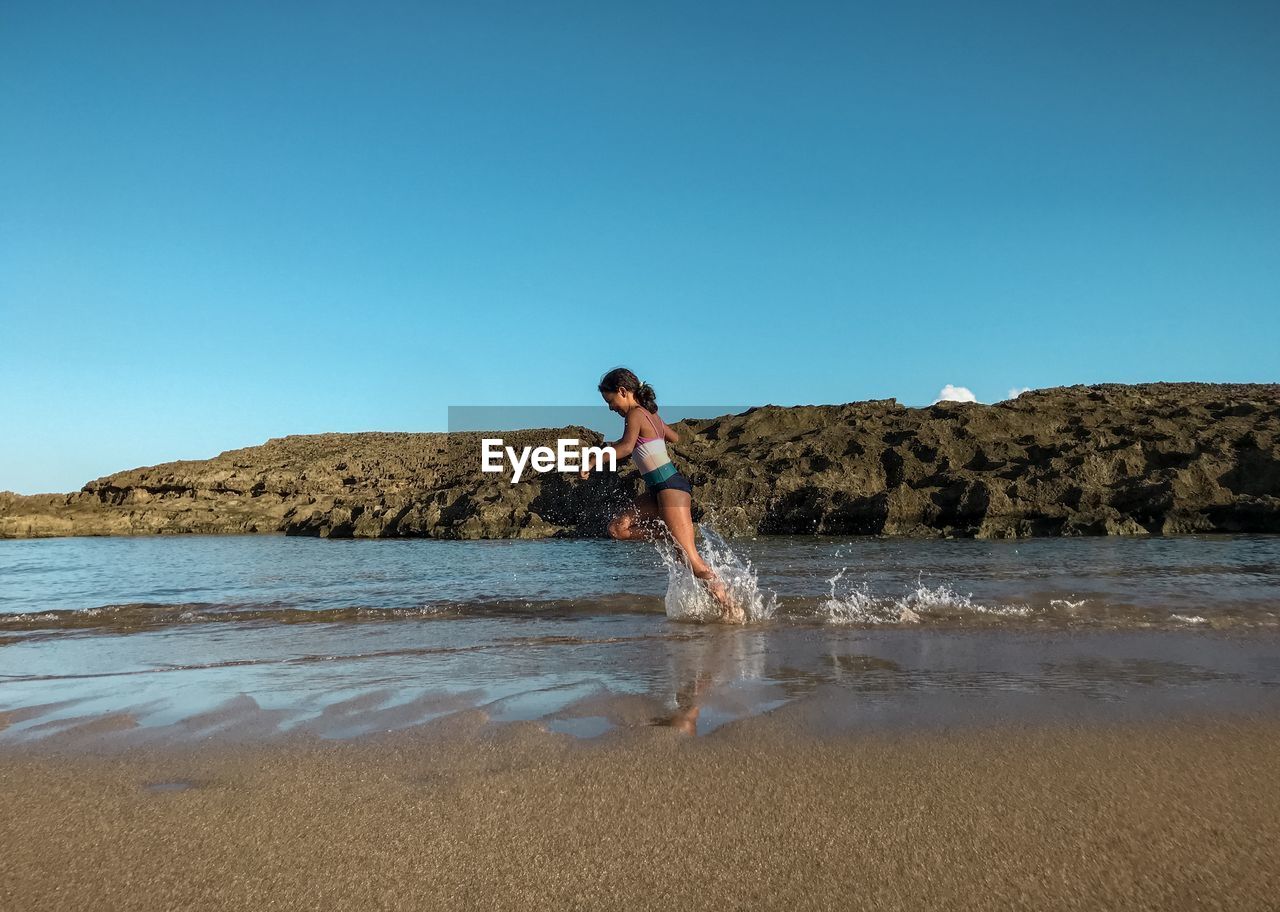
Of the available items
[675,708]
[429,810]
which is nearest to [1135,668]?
[675,708]

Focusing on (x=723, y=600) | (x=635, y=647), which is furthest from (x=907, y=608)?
(x=635, y=647)

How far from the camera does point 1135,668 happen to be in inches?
152

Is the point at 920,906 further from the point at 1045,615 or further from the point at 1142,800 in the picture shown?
the point at 1045,615

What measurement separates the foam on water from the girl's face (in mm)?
2227

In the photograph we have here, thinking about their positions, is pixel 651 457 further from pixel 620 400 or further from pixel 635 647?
pixel 635 647

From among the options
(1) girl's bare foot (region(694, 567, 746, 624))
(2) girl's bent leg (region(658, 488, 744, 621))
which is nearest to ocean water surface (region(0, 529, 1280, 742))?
(1) girl's bare foot (region(694, 567, 746, 624))

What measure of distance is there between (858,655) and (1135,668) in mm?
1279

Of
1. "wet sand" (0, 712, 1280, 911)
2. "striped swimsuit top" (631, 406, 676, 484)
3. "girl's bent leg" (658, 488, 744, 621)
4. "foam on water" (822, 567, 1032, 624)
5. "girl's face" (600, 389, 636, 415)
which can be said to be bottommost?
"foam on water" (822, 567, 1032, 624)

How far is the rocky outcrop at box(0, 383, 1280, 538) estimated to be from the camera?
1548cm

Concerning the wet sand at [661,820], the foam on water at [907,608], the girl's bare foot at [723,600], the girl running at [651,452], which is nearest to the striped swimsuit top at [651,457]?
the girl running at [651,452]

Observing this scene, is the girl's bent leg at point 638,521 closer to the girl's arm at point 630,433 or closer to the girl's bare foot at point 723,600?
the girl's arm at point 630,433

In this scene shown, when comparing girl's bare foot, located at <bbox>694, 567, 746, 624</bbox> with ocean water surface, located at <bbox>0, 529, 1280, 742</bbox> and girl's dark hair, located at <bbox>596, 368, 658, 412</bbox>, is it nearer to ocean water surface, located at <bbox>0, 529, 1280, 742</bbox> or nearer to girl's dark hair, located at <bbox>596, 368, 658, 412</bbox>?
ocean water surface, located at <bbox>0, 529, 1280, 742</bbox>

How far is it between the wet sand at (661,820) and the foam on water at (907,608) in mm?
3034

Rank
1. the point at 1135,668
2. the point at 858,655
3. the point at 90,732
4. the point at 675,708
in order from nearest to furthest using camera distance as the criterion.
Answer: the point at 90,732 < the point at 675,708 < the point at 1135,668 < the point at 858,655
